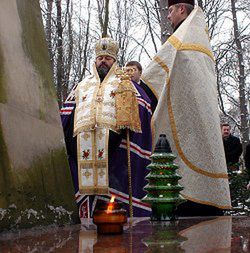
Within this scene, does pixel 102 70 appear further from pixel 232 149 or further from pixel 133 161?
A: pixel 232 149

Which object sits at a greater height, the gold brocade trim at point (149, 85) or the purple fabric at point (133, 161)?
the gold brocade trim at point (149, 85)

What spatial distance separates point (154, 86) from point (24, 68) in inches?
98.0

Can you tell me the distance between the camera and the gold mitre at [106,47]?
5.76 metres

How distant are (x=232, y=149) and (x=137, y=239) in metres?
6.72

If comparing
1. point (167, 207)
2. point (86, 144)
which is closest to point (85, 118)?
point (86, 144)

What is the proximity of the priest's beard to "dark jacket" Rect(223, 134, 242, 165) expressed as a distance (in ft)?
10.9

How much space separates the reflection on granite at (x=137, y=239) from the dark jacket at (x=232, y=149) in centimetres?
591

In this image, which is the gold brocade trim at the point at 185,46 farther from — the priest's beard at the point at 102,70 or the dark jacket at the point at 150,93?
the priest's beard at the point at 102,70

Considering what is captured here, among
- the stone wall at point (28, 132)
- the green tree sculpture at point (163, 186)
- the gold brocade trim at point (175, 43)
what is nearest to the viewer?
the stone wall at point (28, 132)

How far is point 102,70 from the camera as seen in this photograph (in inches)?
227

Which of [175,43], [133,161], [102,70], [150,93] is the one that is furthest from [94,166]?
[175,43]

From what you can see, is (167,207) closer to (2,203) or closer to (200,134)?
(2,203)

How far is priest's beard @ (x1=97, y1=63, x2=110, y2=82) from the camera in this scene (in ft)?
18.8

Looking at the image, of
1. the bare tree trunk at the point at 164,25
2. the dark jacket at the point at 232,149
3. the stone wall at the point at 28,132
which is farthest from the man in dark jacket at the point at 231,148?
the stone wall at the point at 28,132
